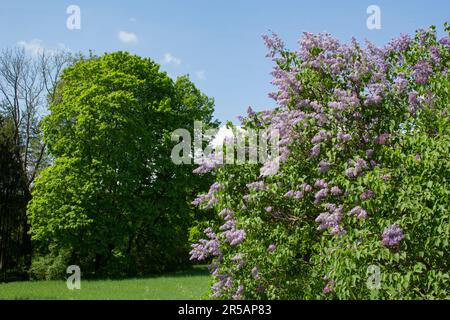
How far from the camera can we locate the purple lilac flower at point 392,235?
7.22 m

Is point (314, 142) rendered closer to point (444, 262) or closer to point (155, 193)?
point (444, 262)

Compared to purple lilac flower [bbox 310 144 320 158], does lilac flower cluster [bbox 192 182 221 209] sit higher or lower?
lower

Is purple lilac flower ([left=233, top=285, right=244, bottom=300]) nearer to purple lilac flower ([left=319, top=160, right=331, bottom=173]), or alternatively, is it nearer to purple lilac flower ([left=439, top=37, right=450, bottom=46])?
purple lilac flower ([left=319, top=160, right=331, bottom=173])

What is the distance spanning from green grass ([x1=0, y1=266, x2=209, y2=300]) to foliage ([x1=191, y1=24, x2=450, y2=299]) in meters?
10.6

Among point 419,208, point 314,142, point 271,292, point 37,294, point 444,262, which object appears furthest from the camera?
point 37,294

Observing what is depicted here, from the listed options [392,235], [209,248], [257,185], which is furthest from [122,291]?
[392,235]

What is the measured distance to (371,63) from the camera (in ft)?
31.3

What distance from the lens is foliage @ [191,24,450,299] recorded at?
7.34 m

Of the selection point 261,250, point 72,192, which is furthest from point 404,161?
point 72,192

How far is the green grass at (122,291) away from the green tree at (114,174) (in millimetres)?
3979

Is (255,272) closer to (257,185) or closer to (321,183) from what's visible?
(257,185)

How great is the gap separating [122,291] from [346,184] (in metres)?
17.2

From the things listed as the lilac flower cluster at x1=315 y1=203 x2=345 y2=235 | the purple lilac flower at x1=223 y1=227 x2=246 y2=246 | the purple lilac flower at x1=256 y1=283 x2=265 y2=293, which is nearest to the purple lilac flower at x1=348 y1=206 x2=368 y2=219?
the lilac flower cluster at x1=315 y1=203 x2=345 y2=235

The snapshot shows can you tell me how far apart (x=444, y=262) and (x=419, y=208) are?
3.92 ft
